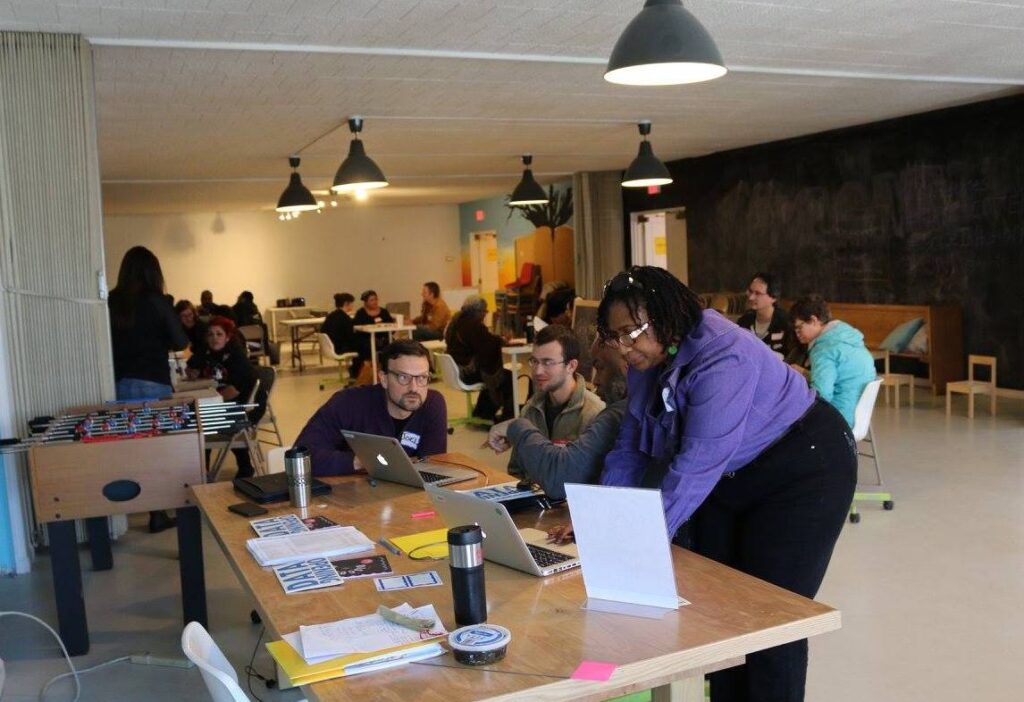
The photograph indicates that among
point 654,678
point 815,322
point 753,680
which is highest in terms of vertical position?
point 815,322

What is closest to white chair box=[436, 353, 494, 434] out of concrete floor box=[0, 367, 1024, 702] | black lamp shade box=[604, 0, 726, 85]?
concrete floor box=[0, 367, 1024, 702]

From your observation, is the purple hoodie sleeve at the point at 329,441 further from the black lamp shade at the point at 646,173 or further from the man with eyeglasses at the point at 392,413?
the black lamp shade at the point at 646,173

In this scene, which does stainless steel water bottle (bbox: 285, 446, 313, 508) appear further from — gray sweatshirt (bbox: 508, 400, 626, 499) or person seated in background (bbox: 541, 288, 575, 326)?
person seated in background (bbox: 541, 288, 575, 326)

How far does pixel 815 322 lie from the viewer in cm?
540

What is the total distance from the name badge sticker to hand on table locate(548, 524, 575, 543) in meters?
1.26

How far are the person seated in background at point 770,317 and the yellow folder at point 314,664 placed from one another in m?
5.13

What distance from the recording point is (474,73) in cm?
607

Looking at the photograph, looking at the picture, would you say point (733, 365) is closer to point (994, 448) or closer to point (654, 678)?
point (654, 678)

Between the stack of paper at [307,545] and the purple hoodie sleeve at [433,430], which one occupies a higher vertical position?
the purple hoodie sleeve at [433,430]

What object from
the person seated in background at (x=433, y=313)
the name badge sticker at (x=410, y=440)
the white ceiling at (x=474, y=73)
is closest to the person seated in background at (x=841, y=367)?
the white ceiling at (x=474, y=73)

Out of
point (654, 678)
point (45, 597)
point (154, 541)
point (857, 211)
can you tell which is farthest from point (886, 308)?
point (654, 678)

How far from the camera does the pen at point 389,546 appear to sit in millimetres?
2551

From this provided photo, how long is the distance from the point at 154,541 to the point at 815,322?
392 cm

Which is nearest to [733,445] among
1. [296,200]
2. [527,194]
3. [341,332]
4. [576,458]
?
[576,458]
